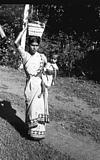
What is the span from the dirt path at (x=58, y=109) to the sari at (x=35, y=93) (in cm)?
46

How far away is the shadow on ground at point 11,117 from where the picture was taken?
7.40 meters

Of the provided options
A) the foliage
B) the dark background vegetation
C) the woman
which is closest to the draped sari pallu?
the woman

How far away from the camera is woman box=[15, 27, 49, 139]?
653 centimetres

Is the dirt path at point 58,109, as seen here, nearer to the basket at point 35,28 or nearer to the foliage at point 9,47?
the foliage at point 9,47

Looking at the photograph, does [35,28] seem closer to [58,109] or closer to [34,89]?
[34,89]

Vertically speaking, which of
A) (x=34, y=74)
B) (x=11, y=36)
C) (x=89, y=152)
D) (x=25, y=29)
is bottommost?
(x=11, y=36)

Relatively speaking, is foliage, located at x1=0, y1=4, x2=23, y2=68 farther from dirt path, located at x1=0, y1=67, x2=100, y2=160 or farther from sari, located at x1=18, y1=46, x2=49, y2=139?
sari, located at x1=18, y1=46, x2=49, y2=139

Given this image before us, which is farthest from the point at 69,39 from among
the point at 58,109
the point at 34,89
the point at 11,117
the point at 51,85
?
the point at 34,89

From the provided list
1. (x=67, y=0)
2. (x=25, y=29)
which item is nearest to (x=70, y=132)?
(x=25, y=29)

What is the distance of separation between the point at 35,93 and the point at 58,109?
3.19 m

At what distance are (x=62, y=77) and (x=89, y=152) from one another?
28.7ft

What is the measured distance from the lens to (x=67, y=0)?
330cm

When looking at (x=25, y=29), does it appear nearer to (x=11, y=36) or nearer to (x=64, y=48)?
(x=64, y=48)

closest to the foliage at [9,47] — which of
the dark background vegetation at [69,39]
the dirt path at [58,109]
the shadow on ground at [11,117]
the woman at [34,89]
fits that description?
the dark background vegetation at [69,39]
